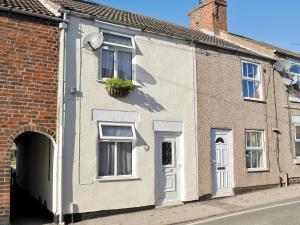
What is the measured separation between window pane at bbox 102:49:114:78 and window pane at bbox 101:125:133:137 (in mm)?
1588

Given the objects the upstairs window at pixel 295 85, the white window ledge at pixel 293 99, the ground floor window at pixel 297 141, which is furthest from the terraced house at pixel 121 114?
the upstairs window at pixel 295 85

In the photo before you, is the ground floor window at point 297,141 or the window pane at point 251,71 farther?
the ground floor window at point 297,141

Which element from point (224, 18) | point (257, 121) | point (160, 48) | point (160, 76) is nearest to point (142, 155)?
point (160, 76)

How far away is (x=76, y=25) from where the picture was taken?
1079 cm

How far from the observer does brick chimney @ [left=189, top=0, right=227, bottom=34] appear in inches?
747

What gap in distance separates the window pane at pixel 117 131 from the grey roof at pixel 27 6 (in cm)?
355

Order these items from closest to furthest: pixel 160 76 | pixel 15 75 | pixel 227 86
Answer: pixel 15 75 → pixel 160 76 → pixel 227 86

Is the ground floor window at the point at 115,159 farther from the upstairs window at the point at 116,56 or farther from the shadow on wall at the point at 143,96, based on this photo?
the upstairs window at the point at 116,56

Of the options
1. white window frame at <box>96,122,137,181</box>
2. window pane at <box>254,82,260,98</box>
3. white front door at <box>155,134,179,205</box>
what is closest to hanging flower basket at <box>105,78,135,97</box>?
white window frame at <box>96,122,137,181</box>

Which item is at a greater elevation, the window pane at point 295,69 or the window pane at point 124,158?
the window pane at point 295,69

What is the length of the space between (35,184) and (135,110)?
4256mm

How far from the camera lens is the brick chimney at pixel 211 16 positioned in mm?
18969

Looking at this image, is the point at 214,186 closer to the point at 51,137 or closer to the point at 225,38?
the point at 51,137

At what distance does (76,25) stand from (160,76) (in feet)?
10.5
